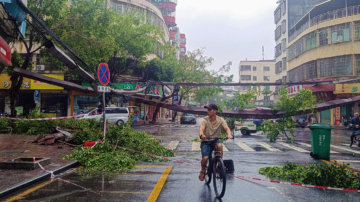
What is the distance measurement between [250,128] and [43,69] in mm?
24134

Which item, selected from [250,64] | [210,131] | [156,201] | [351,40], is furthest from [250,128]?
[250,64]

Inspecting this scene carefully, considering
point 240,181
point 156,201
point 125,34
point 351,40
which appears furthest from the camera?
point 351,40

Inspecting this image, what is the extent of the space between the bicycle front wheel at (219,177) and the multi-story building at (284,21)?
49.4 metres

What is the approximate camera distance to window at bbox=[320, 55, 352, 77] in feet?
110

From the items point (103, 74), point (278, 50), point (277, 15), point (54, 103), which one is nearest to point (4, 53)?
point (103, 74)

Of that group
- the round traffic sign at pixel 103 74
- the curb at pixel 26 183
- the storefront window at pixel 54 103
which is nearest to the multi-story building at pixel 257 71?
the storefront window at pixel 54 103

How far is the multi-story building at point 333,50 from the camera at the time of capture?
33.1 meters

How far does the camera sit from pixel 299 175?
6797 millimetres

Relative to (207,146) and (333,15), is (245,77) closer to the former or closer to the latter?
(333,15)

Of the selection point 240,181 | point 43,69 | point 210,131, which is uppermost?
point 43,69

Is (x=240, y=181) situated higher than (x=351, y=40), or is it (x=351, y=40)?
(x=351, y=40)

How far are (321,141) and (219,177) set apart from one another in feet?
20.2

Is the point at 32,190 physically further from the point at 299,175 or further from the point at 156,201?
the point at 299,175

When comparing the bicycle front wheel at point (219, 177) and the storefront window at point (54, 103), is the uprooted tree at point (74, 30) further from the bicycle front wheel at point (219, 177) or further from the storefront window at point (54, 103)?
the storefront window at point (54, 103)
